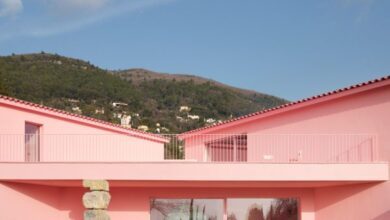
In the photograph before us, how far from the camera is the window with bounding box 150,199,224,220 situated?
23578 mm

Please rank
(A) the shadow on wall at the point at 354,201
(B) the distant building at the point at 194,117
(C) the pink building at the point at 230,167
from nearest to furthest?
1. (A) the shadow on wall at the point at 354,201
2. (C) the pink building at the point at 230,167
3. (B) the distant building at the point at 194,117

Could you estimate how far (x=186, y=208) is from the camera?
2381 centimetres

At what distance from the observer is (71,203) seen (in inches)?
927

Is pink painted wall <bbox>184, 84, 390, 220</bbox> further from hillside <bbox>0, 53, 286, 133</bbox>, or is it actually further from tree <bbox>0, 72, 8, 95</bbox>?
tree <bbox>0, 72, 8, 95</bbox>

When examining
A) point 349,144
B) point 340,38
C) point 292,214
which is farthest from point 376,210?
point 340,38

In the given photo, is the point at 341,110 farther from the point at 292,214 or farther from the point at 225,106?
the point at 225,106

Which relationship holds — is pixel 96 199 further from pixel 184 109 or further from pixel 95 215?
pixel 184 109

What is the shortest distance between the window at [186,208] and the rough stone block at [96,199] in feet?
10.2

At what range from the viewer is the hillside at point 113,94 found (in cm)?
4350

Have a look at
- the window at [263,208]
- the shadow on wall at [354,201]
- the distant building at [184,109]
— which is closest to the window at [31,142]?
the window at [263,208]

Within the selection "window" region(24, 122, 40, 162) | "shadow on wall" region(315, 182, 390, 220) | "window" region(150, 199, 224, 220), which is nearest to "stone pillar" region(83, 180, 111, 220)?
"window" region(150, 199, 224, 220)

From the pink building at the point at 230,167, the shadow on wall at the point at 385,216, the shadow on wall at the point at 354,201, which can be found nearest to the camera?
the shadow on wall at the point at 385,216

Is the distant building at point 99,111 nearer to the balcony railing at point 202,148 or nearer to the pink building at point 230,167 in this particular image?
the balcony railing at point 202,148

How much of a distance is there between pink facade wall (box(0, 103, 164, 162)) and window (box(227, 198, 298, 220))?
15.1ft
